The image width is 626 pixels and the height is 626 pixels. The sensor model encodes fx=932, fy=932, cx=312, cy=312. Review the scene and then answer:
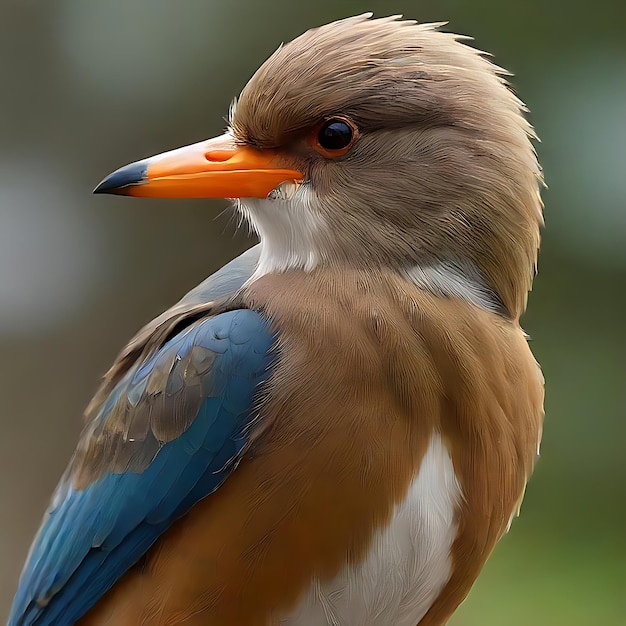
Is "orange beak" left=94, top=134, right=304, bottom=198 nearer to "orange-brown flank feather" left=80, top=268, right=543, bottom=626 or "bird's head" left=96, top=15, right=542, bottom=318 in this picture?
"bird's head" left=96, top=15, right=542, bottom=318

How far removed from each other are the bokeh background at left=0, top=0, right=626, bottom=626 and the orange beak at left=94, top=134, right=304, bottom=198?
2.40 meters

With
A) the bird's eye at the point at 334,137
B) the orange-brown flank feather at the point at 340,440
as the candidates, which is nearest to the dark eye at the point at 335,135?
the bird's eye at the point at 334,137

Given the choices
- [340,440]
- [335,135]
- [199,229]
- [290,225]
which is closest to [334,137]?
[335,135]

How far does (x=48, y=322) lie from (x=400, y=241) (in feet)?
9.85

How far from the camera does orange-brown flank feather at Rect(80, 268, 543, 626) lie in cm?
129

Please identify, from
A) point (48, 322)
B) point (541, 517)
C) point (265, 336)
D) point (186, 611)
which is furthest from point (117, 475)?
point (541, 517)

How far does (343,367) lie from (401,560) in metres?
0.30

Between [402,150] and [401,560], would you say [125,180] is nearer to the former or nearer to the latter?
[402,150]

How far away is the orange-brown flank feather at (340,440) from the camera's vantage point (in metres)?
1.29

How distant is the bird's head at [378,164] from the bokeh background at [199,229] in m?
2.41

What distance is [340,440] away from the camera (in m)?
1.28

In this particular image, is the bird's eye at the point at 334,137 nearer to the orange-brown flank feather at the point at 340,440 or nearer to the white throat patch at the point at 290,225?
the white throat patch at the point at 290,225

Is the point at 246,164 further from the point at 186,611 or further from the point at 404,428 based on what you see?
the point at 186,611

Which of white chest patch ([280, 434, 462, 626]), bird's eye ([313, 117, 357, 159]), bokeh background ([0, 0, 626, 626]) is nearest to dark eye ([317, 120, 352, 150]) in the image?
bird's eye ([313, 117, 357, 159])
